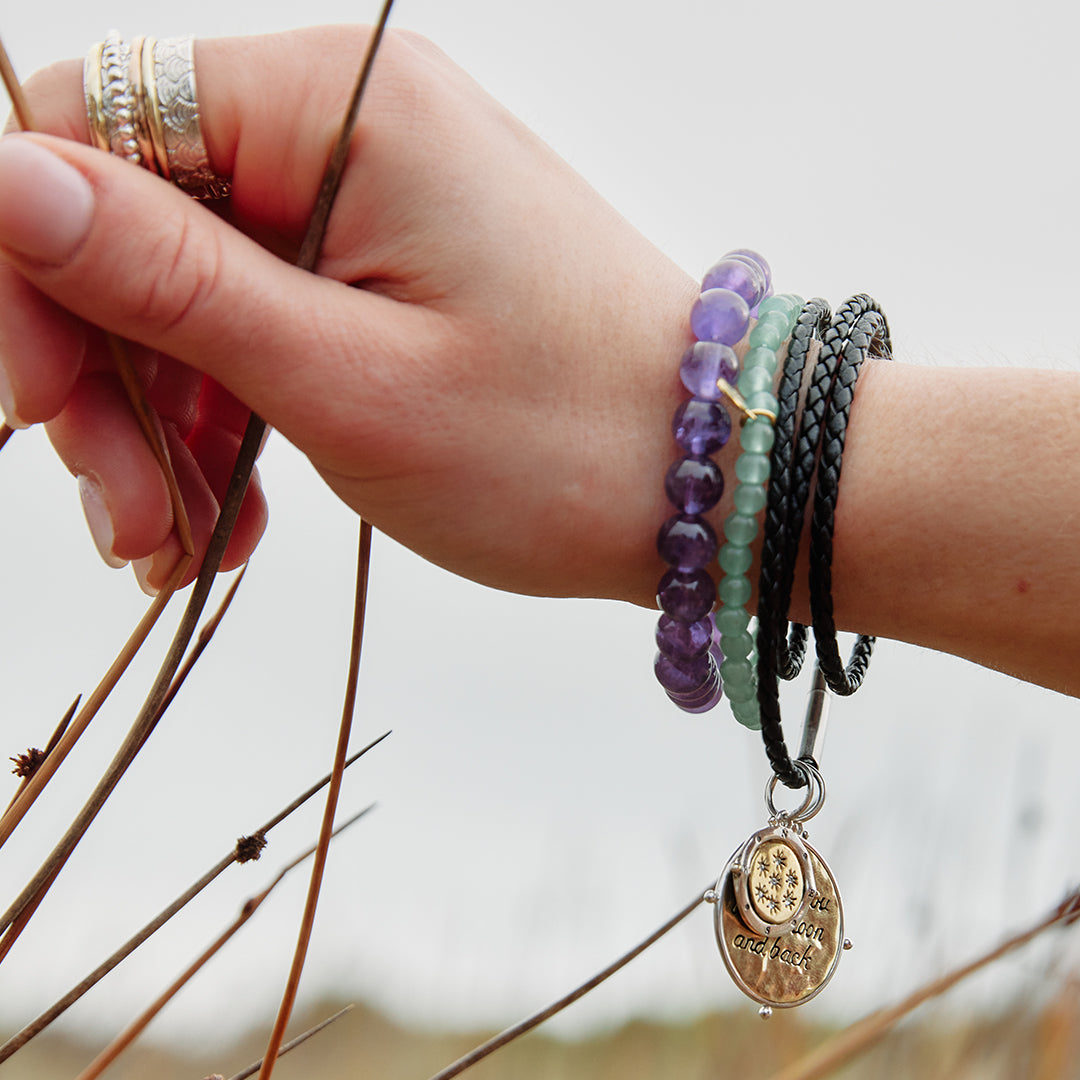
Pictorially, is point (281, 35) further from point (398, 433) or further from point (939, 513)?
point (939, 513)

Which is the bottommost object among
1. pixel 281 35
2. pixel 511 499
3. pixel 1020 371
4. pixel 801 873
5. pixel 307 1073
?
pixel 307 1073

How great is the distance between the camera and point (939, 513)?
0.69m

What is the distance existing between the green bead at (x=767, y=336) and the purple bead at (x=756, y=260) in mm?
55

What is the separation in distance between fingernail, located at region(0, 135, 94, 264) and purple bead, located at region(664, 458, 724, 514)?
0.38 meters

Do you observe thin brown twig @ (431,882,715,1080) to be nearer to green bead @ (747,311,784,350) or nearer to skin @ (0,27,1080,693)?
skin @ (0,27,1080,693)

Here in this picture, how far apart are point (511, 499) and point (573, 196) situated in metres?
0.21

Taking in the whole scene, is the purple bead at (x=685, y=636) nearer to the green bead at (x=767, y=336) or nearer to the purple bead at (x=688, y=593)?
the purple bead at (x=688, y=593)

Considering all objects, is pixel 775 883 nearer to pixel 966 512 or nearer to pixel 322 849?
pixel 966 512

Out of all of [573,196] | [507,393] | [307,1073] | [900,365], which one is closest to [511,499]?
[507,393]

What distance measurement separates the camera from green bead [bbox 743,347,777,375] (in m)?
0.71

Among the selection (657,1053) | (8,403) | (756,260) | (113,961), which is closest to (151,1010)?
(113,961)

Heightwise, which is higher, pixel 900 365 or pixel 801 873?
pixel 900 365

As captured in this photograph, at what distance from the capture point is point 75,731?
48 cm

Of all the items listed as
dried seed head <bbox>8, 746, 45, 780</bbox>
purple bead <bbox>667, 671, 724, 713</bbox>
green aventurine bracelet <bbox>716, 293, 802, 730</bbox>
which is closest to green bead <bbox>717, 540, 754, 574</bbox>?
green aventurine bracelet <bbox>716, 293, 802, 730</bbox>
